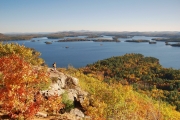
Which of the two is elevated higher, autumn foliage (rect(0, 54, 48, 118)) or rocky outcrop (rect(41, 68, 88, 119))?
autumn foliage (rect(0, 54, 48, 118))

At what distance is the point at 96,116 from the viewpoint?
1877 cm

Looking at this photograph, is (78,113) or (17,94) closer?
(17,94)

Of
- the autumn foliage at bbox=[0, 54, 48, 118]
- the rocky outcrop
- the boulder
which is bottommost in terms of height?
the boulder

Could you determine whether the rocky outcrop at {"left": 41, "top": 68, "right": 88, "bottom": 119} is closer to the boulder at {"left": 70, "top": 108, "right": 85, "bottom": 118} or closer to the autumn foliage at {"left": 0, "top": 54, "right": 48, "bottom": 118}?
the boulder at {"left": 70, "top": 108, "right": 85, "bottom": 118}

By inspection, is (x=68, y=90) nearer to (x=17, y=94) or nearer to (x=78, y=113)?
(x=78, y=113)

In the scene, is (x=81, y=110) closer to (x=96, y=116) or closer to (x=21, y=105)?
(x=96, y=116)

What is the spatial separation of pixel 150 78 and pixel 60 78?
8243cm

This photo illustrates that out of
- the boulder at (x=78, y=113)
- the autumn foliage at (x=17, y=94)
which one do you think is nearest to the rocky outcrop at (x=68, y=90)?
the boulder at (x=78, y=113)

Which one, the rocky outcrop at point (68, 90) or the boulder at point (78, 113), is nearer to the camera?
the boulder at point (78, 113)

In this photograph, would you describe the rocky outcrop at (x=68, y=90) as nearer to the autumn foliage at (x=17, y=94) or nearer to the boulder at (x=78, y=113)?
the boulder at (x=78, y=113)

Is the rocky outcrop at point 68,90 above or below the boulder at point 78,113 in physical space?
above

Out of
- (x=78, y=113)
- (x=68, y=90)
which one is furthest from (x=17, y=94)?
(x=68, y=90)

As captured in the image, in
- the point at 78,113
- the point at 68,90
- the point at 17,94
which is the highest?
the point at 17,94

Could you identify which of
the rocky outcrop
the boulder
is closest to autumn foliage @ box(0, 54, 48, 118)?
the boulder
